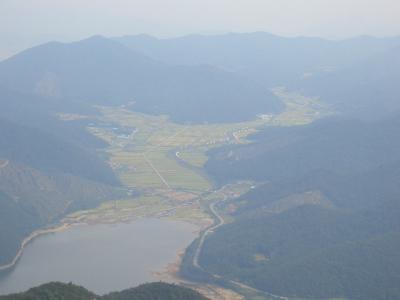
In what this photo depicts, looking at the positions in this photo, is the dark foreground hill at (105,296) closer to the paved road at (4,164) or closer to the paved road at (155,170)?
the paved road at (4,164)

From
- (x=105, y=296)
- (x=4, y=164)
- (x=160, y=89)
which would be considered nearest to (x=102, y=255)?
(x=4, y=164)

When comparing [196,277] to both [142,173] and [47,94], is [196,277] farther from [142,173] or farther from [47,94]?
[47,94]

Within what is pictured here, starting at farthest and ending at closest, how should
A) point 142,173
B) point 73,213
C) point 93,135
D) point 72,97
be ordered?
point 72,97 → point 93,135 → point 142,173 → point 73,213

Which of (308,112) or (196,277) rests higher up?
(196,277)

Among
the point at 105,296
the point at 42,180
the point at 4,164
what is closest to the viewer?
the point at 105,296

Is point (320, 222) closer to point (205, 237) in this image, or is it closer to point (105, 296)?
point (205, 237)

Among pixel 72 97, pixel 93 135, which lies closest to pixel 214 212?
pixel 93 135
